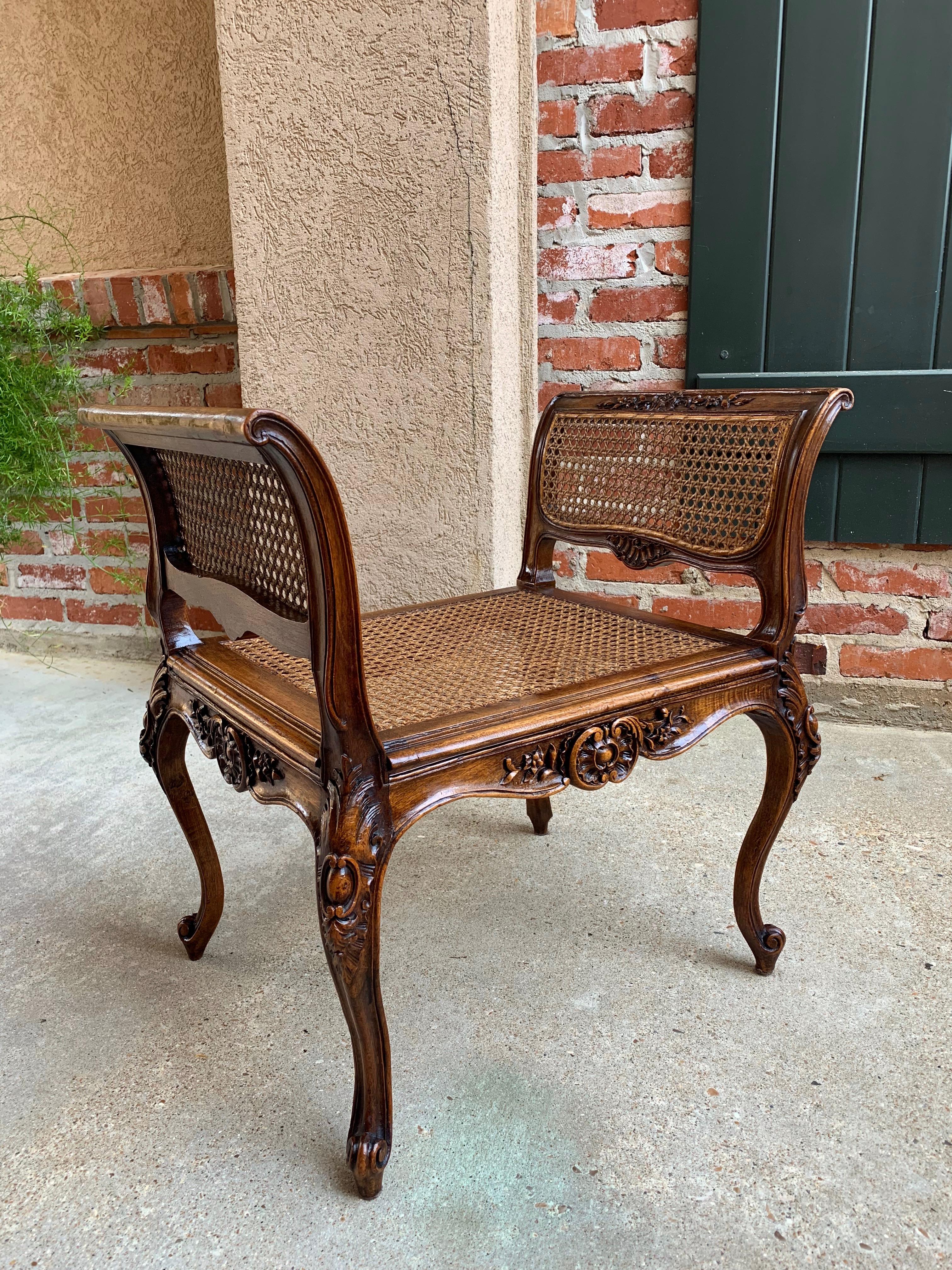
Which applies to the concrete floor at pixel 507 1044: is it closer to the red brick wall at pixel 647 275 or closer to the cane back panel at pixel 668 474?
the red brick wall at pixel 647 275

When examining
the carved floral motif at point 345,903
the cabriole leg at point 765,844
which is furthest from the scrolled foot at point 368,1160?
the cabriole leg at point 765,844

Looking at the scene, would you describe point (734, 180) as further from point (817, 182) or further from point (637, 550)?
point (637, 550)

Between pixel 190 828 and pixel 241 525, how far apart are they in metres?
0.60

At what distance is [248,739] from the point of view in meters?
1.11

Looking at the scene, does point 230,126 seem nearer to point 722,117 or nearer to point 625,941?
point 722,117

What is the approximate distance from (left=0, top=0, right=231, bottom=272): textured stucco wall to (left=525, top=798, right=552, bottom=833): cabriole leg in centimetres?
182

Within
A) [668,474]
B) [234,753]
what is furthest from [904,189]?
[234,753]

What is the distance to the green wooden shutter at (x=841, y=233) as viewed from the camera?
193 centimetres

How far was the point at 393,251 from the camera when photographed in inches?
75.1

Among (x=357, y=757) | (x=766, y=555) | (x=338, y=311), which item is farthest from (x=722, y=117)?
(x=357, y=757)

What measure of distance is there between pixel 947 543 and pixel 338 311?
4.85 ft

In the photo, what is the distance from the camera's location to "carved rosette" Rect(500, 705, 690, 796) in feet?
3.49

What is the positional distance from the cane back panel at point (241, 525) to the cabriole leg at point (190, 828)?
1.02ft

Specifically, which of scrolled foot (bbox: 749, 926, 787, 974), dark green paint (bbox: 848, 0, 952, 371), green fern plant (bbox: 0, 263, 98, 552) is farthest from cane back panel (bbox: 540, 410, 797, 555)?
green fern plant (bbox: 0, 263, 98, 552)
